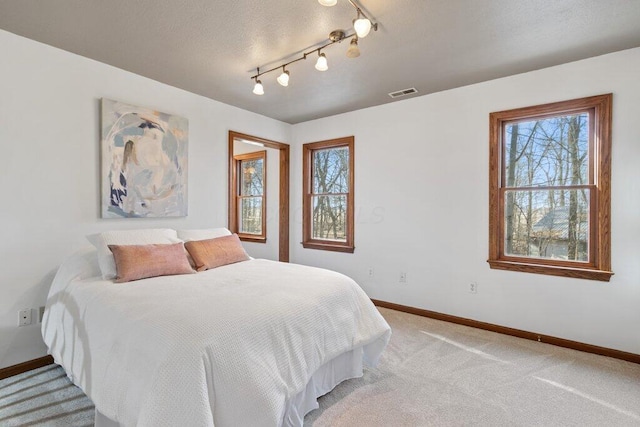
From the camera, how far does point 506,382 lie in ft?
7.41

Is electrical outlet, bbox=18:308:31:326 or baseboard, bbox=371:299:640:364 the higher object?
electrical outlet, bbox=18:308:31:326

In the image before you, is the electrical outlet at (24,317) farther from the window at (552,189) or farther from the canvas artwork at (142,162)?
the window at (552,189)

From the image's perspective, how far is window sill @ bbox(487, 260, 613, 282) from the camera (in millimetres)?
2699

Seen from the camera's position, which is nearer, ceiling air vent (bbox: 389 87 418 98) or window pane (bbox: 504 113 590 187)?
window pane (bbox: 504 113 590 187)

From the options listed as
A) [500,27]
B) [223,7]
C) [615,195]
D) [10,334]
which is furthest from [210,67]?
[615,195]

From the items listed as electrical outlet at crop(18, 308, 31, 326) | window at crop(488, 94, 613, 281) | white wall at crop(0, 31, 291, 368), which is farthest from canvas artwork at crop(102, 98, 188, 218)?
window at crop(488, 94, 613, 281)

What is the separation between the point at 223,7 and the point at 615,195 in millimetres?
3351

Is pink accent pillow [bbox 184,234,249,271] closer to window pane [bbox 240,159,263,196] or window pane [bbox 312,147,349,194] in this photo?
window pane [bbox 312,147,349,194]

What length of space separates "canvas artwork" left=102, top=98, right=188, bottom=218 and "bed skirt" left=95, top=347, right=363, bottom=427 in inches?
75.6

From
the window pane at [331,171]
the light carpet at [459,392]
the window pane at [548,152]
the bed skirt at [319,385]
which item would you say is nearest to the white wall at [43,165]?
the light carpet at [459,392]

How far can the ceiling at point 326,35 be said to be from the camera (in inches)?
80.4

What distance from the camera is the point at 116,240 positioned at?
254 centimetres

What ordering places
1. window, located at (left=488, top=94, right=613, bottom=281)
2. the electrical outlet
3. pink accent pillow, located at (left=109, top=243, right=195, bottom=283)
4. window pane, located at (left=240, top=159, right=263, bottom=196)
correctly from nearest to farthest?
pink accent pillow, located at (left=109, top=243, right=195, bottom=283)
the electrical outlet
window, located at (left=488, top=94, right=613, bottom=281)
window pane, located at (left=240, top=159, right=263, bottom=196)

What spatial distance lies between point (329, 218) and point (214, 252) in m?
2.13
